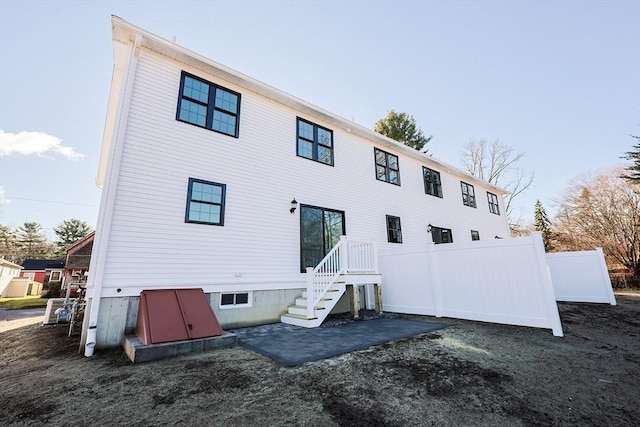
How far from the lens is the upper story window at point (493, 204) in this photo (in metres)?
17.3

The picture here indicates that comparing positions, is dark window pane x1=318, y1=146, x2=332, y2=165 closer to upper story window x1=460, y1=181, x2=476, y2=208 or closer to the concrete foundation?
the concrete foundation

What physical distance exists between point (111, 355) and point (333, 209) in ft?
21.4

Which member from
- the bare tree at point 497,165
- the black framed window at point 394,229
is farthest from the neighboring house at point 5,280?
the bare tree at point 497,165

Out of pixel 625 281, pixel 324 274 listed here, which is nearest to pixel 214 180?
pixel 324 274

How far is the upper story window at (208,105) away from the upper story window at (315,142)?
222 centimetres

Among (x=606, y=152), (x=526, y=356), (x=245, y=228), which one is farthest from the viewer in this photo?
(x=606, y=152)

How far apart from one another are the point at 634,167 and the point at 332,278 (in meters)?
21.2

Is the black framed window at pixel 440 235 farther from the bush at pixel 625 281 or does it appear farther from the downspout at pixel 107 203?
the downspout at pixel 107 203

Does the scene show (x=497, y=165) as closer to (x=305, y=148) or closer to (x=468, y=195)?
(x=468, y=195)

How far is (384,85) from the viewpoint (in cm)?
1254

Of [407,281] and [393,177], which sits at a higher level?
[393,177]

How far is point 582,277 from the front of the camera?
9430 mm

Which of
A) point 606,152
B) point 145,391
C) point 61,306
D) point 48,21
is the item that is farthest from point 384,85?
point 606,152

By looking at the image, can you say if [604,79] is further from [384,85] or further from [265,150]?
[265,150]
